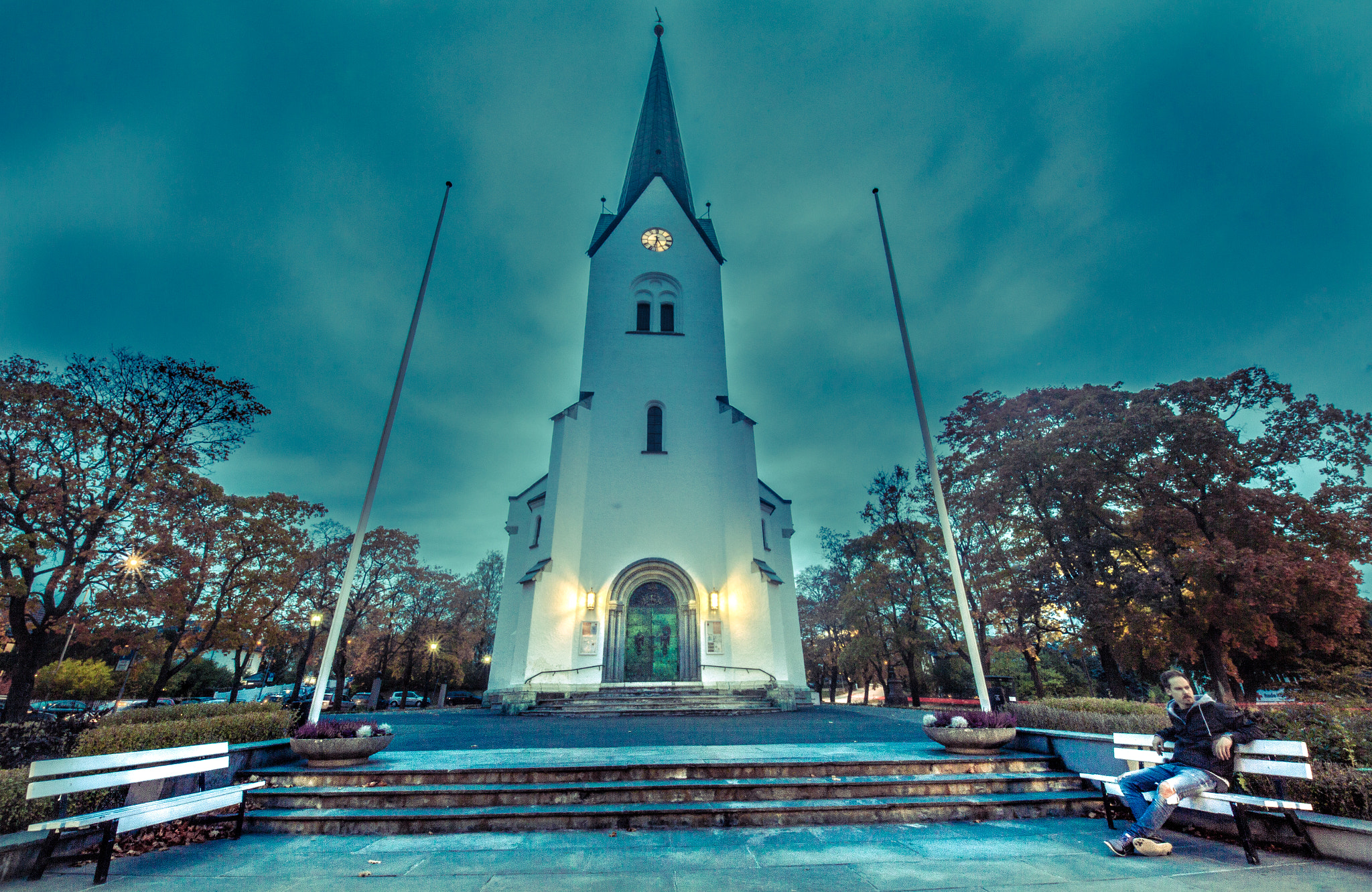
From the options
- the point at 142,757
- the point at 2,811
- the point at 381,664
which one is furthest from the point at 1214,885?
the point at 381,664

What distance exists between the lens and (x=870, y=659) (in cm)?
2594

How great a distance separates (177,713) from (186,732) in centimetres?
120

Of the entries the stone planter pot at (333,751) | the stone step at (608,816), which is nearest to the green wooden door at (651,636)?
the stone planter pot at (333,751)

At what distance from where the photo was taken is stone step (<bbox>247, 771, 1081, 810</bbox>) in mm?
5359

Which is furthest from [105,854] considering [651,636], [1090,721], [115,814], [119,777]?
[651,636]

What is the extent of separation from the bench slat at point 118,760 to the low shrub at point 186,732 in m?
0.49

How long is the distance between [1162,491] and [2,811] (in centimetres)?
1969

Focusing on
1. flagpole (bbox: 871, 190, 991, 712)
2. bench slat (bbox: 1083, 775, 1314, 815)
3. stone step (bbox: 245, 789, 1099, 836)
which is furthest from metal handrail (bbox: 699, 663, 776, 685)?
bench slat (bbox: 1083, 775, 1314, 815)

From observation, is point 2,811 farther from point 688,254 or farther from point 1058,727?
point 688,254

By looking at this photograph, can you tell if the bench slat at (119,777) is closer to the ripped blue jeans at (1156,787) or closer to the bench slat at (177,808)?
the bench slat at (177,808)

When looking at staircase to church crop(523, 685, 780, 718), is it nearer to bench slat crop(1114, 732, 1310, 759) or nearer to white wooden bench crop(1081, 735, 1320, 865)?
white wooden bench crop(1081, 735, 1320, 865)

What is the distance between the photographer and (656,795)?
215 inches

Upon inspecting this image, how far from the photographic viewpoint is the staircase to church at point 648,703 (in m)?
15.0

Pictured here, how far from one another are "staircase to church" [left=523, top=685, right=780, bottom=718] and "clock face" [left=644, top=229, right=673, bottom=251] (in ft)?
57.0
